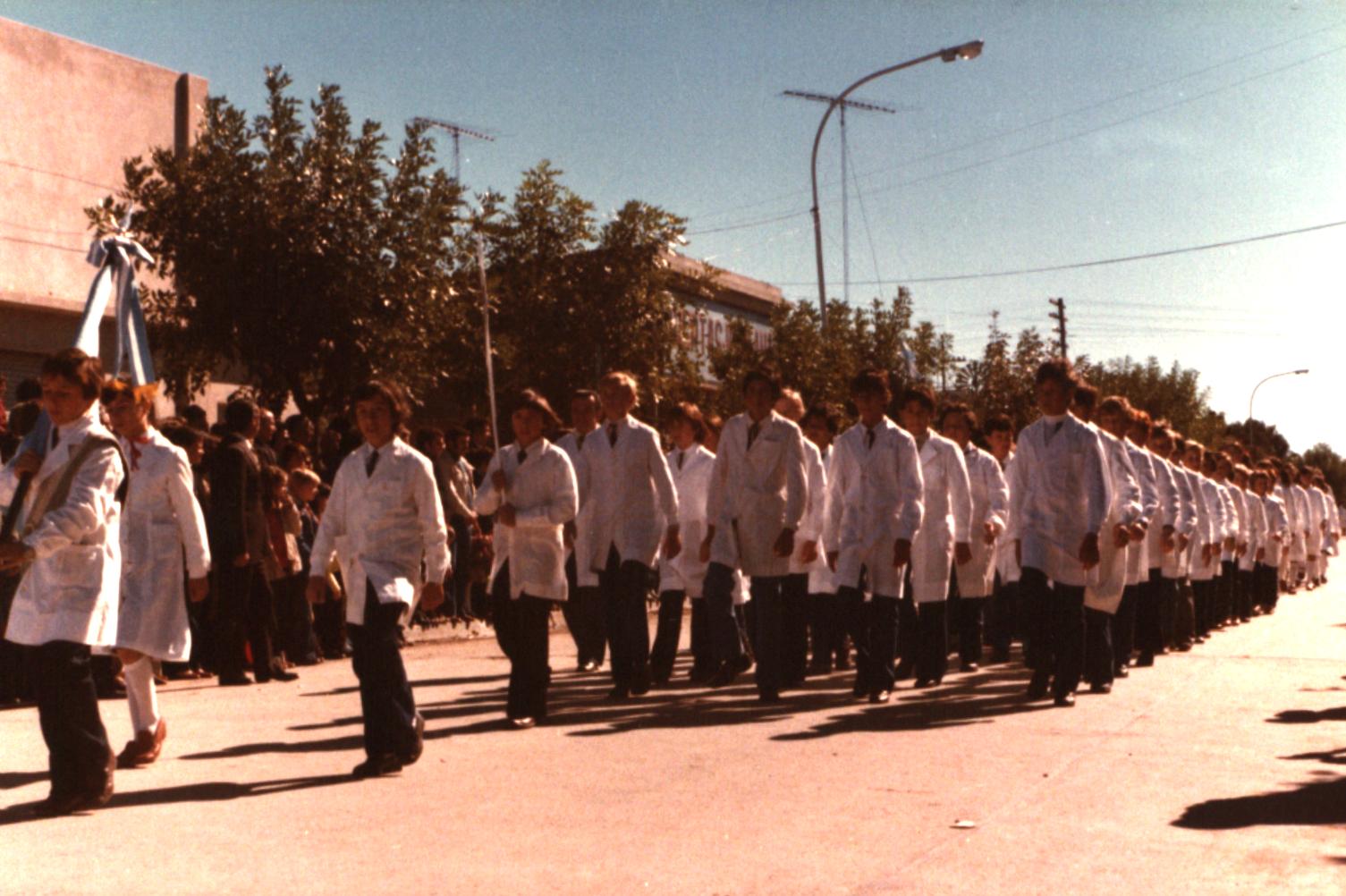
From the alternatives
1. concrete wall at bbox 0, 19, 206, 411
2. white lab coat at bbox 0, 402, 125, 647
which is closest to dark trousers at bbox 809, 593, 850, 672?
white lab coat at bbox 0, 402, 125, 647

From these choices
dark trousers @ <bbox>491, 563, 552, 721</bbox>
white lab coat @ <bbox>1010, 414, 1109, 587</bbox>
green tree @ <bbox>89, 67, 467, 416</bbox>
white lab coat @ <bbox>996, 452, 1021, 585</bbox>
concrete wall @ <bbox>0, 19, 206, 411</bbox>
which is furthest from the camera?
concrete wall @ <bbox>0, 19, 206, 411</bbox>

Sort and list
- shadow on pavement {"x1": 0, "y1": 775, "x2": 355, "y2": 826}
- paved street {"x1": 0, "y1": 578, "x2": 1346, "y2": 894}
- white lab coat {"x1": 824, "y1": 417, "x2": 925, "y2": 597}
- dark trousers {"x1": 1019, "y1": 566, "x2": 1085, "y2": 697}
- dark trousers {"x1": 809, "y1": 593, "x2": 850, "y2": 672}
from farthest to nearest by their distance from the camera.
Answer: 1. dark trousers {"x1": 809, "y1": 593, "x2": 850, "y2": 672}
2. white lab coat {"x1": 824, "y1": 417, "x2": 925, "y2": 597}
3. dark trousers {"x1": 1019, "y1": 566, "x2": 1085, "y2": 697}
4. shadow on pavement {"x1": 0, "y1": 775, "x2": 355, "y2": 826}
5. paved street {"x1": 0, "y1": 578, "x2": 1346, "y2": 894}

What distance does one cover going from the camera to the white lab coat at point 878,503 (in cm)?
1159

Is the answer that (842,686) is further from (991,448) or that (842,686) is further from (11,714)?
(11,714)

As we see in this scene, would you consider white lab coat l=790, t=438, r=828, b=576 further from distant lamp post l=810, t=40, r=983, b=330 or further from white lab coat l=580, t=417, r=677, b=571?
distant lamp post l=810, t=40, r=983, b=330

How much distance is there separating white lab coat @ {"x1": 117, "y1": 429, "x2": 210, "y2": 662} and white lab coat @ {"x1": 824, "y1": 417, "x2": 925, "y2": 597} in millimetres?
4440

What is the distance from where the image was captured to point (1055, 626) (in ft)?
37.3

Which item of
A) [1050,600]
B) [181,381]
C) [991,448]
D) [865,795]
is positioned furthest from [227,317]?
[865,795]

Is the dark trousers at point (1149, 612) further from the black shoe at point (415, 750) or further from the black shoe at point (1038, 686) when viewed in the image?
the black shoe at point (415, 750)

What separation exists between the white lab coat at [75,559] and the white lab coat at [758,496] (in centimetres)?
492

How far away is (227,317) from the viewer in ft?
64.5

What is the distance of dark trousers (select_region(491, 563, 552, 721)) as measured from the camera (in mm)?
9953

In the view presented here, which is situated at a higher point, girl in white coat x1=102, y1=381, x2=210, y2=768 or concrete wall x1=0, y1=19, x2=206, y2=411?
concrete wall x1=0, y1=19, x2=206, y2=411

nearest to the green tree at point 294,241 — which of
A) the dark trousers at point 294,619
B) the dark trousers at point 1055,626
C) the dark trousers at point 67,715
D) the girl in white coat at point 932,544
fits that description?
the dark trousers at point 294,619
